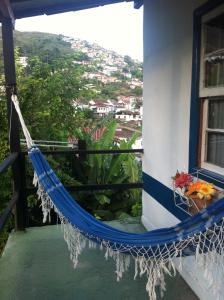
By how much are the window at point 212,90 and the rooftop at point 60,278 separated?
39.9 inches

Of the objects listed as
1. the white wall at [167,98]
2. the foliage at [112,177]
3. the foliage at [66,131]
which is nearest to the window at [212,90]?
the white wall at [167,98]

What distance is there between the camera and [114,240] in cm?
173

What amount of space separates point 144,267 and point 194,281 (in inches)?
33.2

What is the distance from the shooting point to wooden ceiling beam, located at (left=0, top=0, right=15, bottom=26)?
91.1 inches

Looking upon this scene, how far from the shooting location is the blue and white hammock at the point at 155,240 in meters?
1.33

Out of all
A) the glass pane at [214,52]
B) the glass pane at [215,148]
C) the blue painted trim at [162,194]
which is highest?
the glass pane at [214,52]

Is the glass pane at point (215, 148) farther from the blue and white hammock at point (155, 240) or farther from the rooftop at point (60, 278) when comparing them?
the rooftop at point (60, 278)

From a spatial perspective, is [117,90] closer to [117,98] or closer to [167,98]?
[117,98]

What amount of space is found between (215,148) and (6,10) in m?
1.98

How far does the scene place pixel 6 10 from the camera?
102 inches

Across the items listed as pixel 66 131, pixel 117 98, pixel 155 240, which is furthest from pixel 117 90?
pixel 155 240

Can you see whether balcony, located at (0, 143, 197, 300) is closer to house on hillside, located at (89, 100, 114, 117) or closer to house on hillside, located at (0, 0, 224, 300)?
house on hillside, located at (0, 0, 224, 300)

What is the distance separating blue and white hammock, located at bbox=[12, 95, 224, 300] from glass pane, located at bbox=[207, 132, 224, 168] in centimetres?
68

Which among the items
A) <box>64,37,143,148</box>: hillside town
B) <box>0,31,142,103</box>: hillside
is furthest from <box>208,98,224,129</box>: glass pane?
<box>0,31,142,103</box>: hillside
